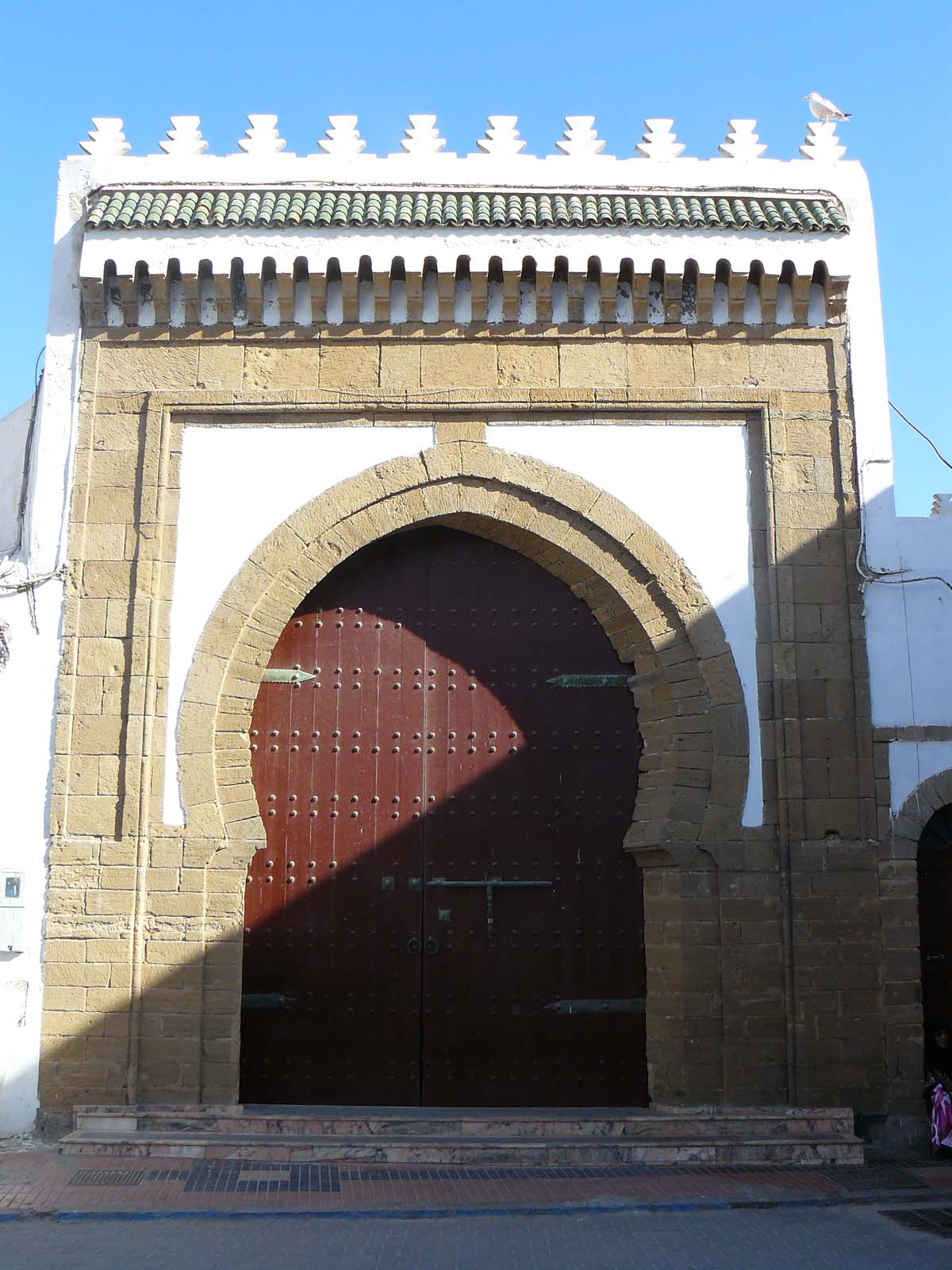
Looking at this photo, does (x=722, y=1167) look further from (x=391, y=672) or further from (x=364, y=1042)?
(x=391, y=672)

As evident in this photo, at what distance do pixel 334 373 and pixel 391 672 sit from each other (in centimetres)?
193

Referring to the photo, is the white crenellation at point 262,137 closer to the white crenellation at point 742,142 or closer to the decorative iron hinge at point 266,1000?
the white crenellation at point 742,142

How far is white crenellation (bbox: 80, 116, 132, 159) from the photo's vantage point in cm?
828

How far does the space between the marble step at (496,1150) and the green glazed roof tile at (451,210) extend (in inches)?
213

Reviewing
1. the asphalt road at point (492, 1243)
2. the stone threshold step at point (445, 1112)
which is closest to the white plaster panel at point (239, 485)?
the stone threshold step at point (445, 1112)

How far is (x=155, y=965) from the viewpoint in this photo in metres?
7.25

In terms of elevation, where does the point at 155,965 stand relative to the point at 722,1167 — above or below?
above

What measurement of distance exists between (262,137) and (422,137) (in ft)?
3.48

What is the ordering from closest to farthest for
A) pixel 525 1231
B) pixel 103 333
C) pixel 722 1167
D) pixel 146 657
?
pixel 525 1231, pixel 722 1167, pixel 146 657, pixel 103 333

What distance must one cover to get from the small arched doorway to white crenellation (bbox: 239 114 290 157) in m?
5.98

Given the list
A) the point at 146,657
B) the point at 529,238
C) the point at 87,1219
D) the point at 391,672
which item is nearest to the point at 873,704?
the point at 391,672

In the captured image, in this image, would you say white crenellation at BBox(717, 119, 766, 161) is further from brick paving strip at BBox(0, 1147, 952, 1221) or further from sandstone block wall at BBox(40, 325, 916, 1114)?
brick paving strip at BBox(0, 1147, 952, 1221)

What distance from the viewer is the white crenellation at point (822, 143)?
27.5 feet

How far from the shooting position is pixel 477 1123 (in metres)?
7.11
